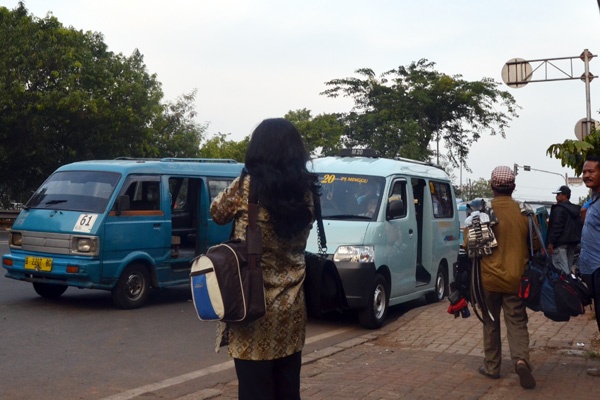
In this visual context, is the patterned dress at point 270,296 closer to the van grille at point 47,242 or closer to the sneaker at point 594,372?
the sneaker at point 594,372

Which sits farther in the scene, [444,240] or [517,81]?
[517,81]

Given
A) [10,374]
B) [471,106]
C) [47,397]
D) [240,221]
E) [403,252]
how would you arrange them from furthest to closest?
Result: [471,106]
[403,252]
[10,374]
[47,397]
[240,221]

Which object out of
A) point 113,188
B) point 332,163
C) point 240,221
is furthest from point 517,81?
point 240,221

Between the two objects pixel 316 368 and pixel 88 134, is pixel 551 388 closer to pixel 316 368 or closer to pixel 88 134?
pixel 316 368

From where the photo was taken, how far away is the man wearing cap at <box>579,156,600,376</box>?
6.48 m

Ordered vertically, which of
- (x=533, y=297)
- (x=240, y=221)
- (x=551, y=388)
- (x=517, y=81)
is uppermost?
(x=517, y=81)

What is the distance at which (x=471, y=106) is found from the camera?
135 ft

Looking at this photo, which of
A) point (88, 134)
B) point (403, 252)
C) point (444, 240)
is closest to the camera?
point (403, 252)

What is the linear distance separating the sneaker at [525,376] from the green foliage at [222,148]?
50707 mm

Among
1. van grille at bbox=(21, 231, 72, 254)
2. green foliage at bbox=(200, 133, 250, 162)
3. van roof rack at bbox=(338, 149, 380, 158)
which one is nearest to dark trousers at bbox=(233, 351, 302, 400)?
van grille at bbox=(21, 231, 72, 254)

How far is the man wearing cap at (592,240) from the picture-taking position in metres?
6.48

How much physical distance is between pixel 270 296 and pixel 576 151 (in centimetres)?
535

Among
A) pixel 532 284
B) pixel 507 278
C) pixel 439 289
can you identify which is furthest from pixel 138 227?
pixel 532 284

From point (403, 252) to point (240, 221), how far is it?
23.4 feet
